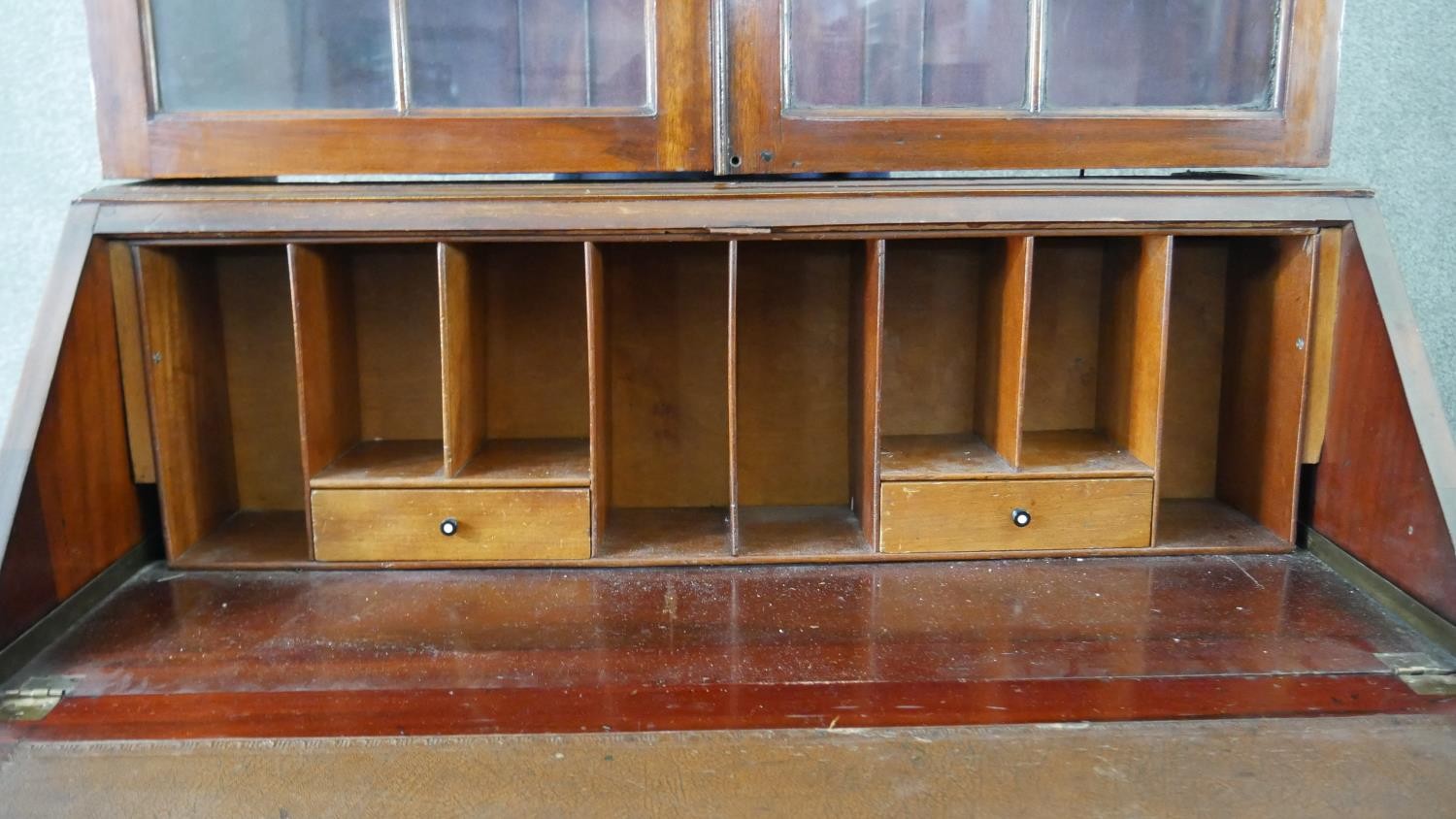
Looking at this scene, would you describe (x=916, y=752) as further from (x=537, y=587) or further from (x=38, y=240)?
(x=38, y=240)

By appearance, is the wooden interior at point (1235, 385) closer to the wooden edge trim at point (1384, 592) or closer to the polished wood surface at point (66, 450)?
the wooden edge trim at point (1384, 592)

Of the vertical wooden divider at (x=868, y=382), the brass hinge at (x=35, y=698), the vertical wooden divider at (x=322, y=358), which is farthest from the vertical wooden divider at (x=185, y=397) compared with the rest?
the vertical wooden divider at (x=868, y=382)

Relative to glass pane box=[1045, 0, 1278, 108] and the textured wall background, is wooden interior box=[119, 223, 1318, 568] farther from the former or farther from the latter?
the textured wall background

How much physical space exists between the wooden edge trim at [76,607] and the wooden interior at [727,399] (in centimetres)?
4

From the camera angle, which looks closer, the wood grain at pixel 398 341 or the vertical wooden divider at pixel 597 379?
the vertical wooden divider at pixel 597 379

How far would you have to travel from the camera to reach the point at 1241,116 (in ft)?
3.57

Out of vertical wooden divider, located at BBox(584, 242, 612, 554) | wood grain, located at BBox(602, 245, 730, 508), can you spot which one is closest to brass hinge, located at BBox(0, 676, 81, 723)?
vertical wooden divider, located at BBox(584, 242, 612, 554)

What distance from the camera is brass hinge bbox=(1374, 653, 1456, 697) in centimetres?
85

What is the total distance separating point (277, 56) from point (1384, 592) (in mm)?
1233

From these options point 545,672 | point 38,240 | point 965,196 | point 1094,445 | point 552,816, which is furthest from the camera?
point 38,240

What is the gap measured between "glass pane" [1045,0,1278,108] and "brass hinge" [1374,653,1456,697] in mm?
573

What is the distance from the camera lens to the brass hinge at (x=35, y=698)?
2.71ft

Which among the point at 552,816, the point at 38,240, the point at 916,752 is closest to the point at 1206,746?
the point at 916,752

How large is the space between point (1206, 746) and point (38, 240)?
154 cm
